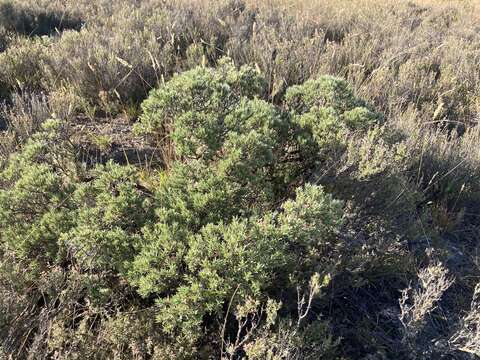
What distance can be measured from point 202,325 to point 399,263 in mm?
1374

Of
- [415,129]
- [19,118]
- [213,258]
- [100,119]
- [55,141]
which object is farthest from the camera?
[100,119]

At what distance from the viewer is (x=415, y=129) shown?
13.5ft

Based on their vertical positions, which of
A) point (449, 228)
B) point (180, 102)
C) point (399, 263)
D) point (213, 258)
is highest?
point (180, 102)

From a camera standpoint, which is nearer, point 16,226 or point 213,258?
point 213,258

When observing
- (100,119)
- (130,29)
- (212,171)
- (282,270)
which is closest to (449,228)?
(282,270)

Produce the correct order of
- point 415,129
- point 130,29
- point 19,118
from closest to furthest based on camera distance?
point 19,118 < point 415,129 < point 130,29


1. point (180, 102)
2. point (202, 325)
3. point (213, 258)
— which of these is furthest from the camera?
point (180, 102)

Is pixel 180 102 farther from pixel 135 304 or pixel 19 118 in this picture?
pixel 19 118

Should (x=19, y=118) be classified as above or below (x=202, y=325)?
above

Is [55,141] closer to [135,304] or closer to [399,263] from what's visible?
[135,304]

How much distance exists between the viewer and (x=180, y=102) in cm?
263

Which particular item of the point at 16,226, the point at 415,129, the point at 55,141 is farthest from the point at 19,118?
the point at 415,129

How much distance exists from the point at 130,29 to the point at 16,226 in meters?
4.64

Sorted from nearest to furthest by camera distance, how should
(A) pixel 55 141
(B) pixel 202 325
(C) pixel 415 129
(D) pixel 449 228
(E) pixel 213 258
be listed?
1. (E) pixel 213 258
2. (B) pixel 202 325
3. (A) pixel 55 141
4. (D) pixel 449 228
5. (C) pixel 415 129
